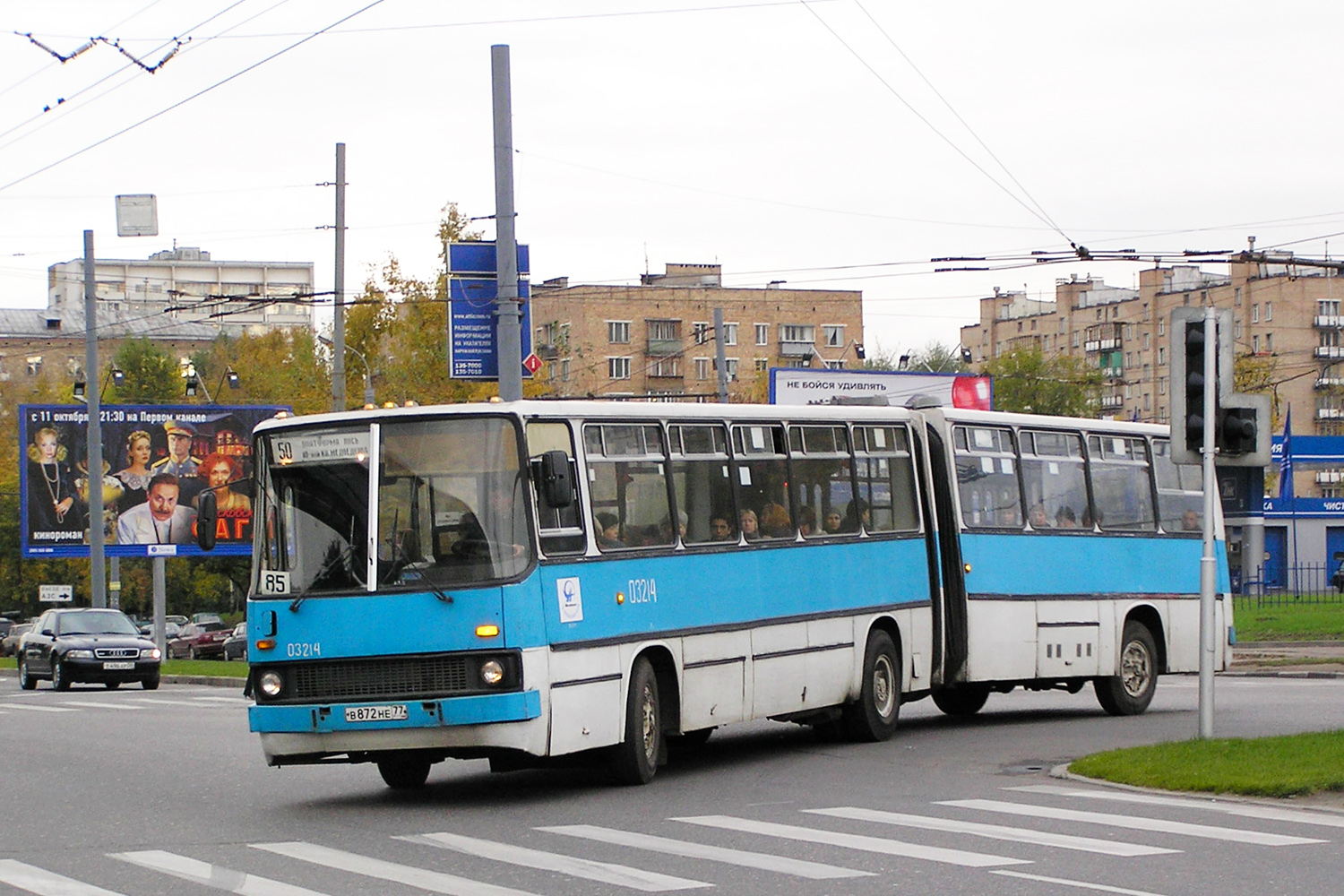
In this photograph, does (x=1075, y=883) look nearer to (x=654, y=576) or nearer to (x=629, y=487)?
(x=654, y=576)

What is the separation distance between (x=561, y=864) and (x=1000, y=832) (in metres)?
2.72

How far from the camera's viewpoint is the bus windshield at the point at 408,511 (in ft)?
46.2

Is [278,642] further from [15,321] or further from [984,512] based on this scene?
Answer: [15,321]

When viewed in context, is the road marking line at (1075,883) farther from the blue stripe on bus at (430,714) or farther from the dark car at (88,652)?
the dark car at (88,652)

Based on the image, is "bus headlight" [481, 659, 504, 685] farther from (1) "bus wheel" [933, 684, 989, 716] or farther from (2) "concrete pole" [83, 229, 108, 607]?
(2) "concrete pole" [83, 229, 108, 607]

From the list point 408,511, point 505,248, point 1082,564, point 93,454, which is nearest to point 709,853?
point 408,511

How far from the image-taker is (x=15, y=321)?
162m

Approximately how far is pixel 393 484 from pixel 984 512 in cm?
793

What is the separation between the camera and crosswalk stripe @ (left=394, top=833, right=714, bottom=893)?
10109mm

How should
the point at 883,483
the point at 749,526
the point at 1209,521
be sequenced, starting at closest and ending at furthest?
the point at 1209,521 → the point at 749,526 → the point at 883,483

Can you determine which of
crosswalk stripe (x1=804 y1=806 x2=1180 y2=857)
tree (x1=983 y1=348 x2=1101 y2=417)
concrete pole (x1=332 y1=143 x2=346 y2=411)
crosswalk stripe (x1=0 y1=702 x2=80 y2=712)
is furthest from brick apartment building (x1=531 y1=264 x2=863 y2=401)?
crosswalk stripe (x1=804 y1=806 x2=1180 y2=857)

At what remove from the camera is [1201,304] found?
4690 inches

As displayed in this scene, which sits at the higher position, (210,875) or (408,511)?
(408,511)

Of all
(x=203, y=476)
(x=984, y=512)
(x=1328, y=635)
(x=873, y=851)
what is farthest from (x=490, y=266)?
(x=203, y=476)
